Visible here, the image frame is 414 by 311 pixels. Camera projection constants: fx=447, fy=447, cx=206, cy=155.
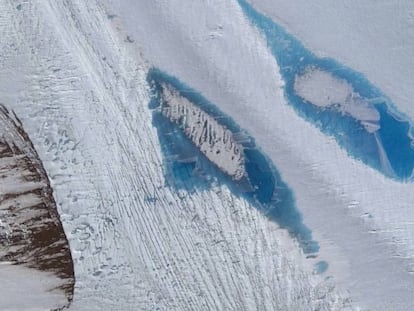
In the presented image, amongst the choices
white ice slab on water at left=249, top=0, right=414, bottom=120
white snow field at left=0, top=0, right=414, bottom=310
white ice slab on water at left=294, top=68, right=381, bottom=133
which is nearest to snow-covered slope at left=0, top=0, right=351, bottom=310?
white snow field at left=0, top=0, right=414, bottom=310

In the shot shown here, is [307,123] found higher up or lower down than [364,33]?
lower down

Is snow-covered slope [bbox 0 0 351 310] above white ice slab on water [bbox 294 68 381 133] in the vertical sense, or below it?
below

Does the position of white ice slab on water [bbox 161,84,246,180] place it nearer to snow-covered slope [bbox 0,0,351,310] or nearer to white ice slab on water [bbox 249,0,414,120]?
snow-covered slope [bbox 0,0,351,310]

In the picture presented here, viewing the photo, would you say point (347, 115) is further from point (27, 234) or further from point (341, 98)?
point (27, 234)

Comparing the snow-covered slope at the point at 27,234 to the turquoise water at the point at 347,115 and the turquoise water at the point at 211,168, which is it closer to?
the turquoise water at the point at 211,168

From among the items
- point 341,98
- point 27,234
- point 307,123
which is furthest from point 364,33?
point 27,234

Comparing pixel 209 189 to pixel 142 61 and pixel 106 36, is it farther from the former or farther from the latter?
pixel 106 36
